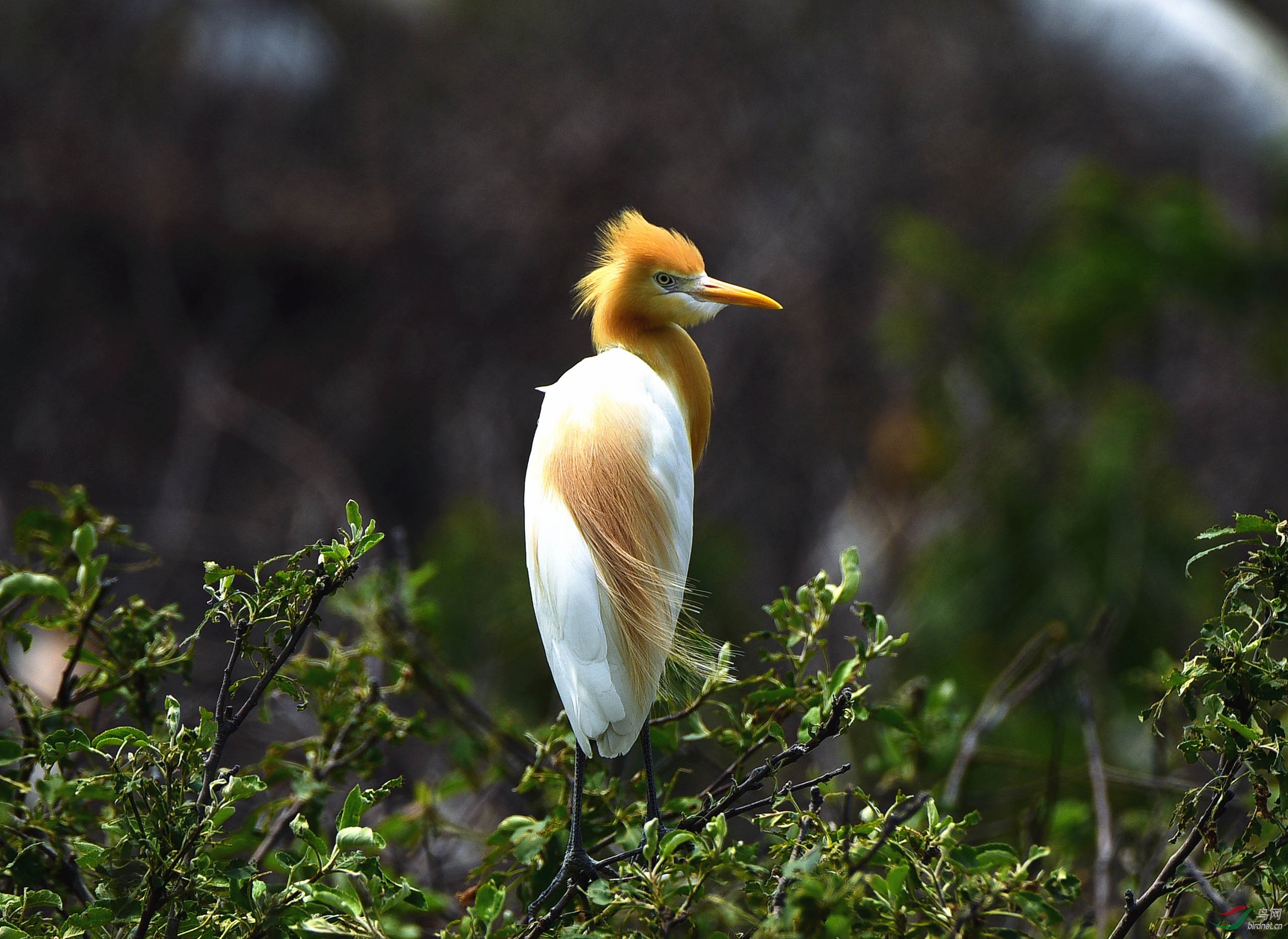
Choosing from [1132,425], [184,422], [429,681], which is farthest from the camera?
[184,422]

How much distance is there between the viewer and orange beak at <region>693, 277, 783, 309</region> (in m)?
1.09

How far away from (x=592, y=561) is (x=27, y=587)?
44 cm

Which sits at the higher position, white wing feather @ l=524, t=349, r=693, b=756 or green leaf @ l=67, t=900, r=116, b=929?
white wing feather @ l=524, t=349, r=693, b=756

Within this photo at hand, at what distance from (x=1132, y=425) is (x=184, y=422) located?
388 centimetres

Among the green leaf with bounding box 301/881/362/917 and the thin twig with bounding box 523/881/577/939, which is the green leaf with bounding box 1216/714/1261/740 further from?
the green leaf with bounding box 301/881/362/917

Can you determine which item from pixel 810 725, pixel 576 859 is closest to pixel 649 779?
pixel 576 859

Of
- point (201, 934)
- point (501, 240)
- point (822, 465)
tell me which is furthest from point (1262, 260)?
point (501, 240)

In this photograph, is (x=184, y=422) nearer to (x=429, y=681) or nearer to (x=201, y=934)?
(x=429, y=681)

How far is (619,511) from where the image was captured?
951 millimetres

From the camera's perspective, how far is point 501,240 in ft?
16.4

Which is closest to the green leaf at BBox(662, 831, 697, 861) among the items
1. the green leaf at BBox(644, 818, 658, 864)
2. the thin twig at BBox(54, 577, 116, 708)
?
the green leaf at BBox(644, 818, 658, 864)

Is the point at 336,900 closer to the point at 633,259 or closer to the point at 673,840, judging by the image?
the point at 673,840

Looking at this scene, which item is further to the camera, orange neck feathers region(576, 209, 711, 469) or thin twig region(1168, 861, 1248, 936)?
orange neck feathers region(576, 209, 711, 469)

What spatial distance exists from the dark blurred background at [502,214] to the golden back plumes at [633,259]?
278cm
